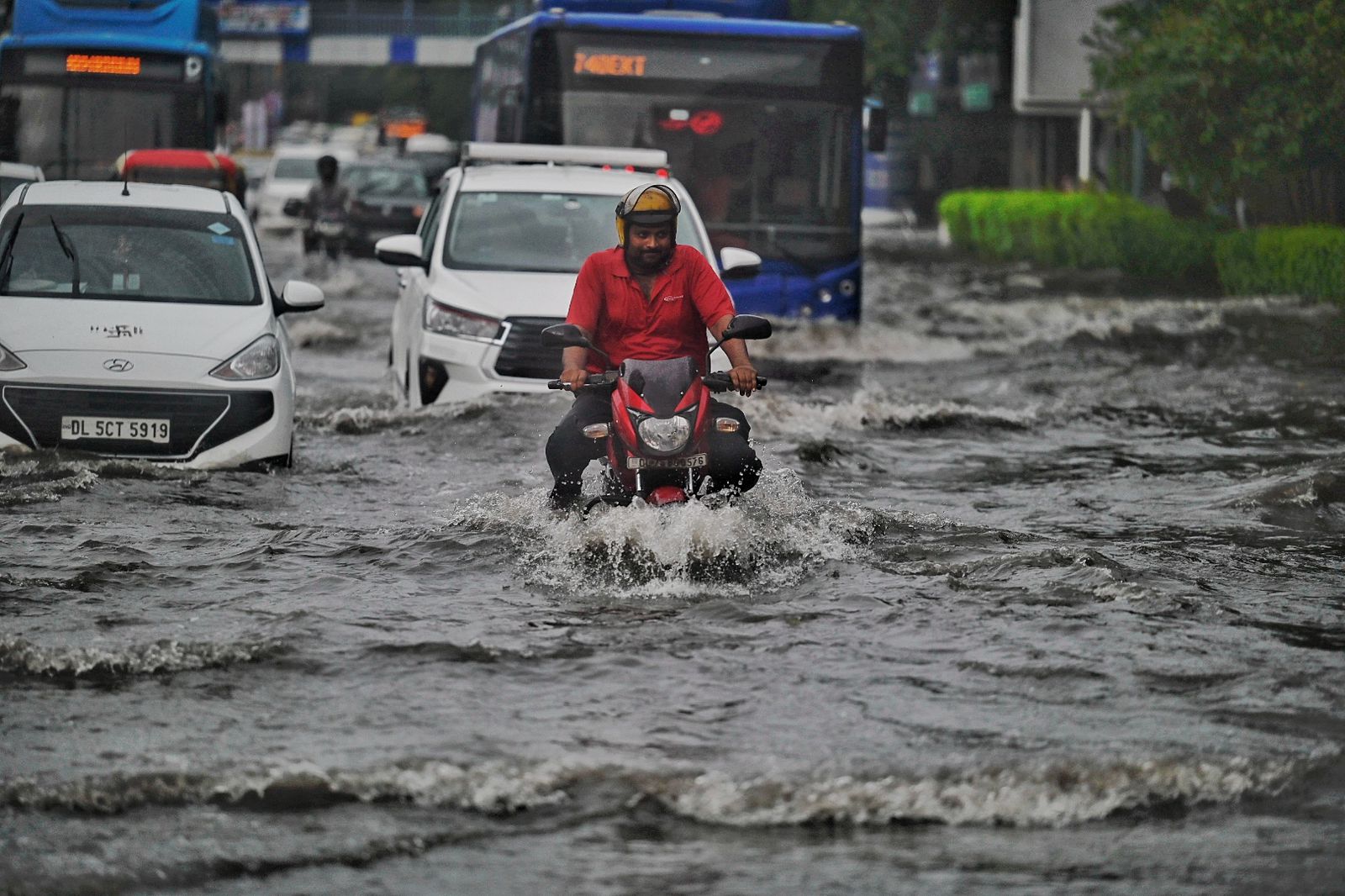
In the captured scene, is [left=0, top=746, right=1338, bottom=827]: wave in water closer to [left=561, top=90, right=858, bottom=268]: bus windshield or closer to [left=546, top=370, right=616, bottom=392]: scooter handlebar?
[left=546, top=370, right=616, bottom=392]: scooter handlebar

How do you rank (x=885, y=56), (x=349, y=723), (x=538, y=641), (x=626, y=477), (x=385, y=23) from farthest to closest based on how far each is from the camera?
(x=385, y=23) → (x=885, y=56) → (x=626, y=477) → (x=538, y=641) → (x=349, y=723)

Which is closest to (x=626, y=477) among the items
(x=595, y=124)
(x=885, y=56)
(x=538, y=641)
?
(x=538, y=641)

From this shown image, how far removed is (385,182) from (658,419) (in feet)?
97.3

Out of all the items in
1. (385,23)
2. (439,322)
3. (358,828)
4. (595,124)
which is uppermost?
(385,23)

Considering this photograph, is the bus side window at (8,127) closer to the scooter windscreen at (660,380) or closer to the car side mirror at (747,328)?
the scooter windscreen at (660,380)

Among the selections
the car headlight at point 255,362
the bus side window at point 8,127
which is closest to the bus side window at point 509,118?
the bus side window at point 8,127

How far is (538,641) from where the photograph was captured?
7594 mm

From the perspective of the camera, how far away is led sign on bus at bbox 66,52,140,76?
26.8 metres

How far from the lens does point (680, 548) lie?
859 centimetres

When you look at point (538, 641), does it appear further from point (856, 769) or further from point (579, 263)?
point (579, 263)

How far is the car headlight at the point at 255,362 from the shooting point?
11.1 meters

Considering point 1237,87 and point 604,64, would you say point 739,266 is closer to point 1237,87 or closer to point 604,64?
point 604,64

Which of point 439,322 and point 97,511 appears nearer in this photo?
point 97,511

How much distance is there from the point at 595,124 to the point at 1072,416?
5.28 metres
